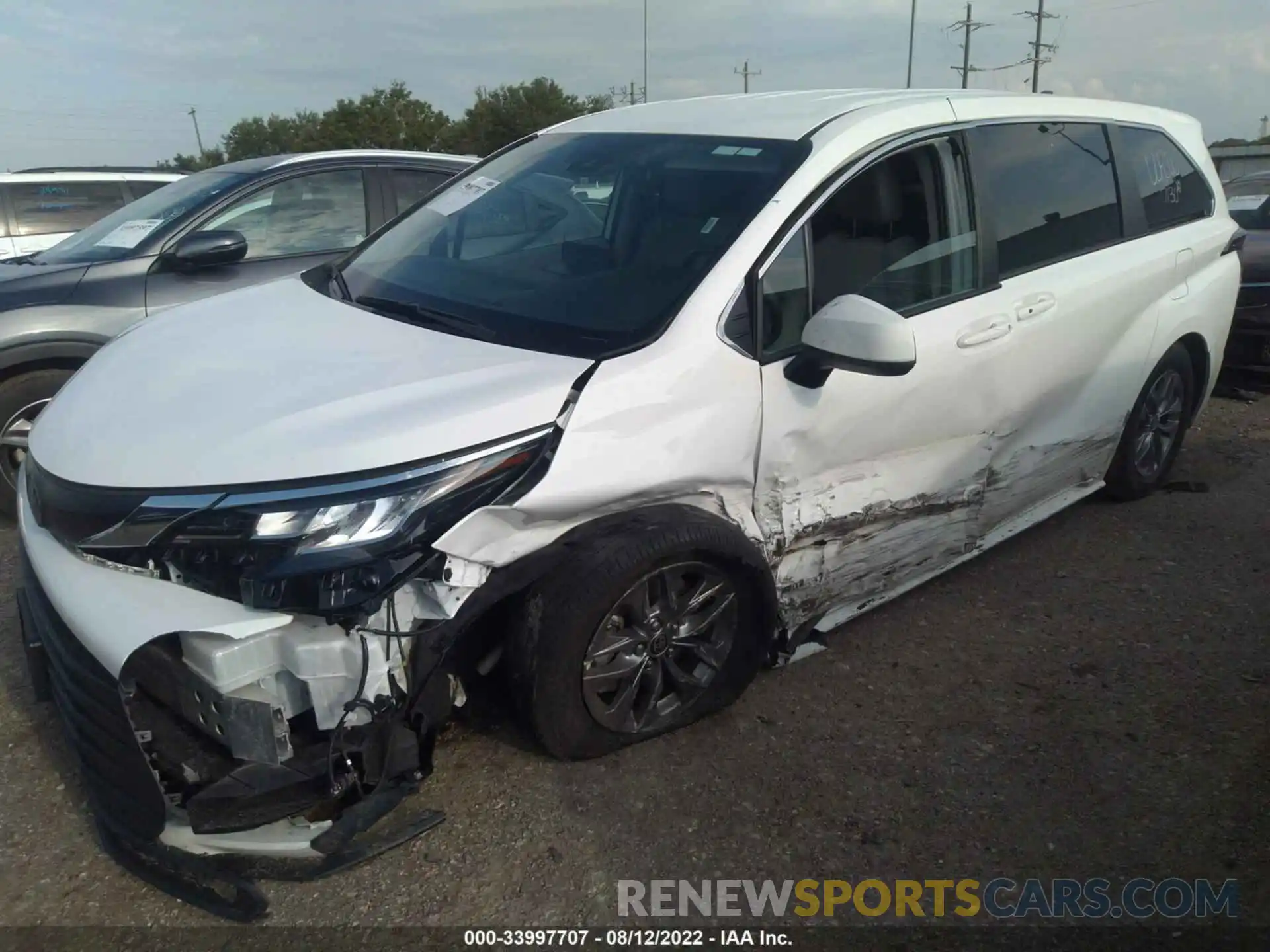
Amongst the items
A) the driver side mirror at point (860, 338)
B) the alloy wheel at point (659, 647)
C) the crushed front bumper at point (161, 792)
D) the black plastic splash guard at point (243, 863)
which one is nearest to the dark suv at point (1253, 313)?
the driver side mirror at point (860, 338)

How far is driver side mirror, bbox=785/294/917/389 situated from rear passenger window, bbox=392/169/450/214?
135 inches

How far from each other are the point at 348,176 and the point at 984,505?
12.3 feet

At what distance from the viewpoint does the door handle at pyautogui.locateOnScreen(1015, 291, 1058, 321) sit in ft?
11.4

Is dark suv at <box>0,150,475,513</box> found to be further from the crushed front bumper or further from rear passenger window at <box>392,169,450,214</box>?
the crushed front bumper

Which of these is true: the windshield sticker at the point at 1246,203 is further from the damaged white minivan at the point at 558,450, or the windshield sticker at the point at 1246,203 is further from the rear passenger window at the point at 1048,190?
the damaged white minivan at the point at 558,450

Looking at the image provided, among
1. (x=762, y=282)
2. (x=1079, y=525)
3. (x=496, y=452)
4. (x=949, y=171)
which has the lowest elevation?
(x=1079, y=525)

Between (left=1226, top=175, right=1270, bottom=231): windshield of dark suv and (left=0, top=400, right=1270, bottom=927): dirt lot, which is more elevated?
(left=1226, top=175, right=1270, bottom=231): windshield of dark suv

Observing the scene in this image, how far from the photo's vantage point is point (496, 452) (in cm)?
232

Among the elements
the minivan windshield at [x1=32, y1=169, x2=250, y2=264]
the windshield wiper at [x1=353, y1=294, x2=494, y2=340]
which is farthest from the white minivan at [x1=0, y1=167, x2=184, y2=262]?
the windshield wiper at [x1=353, y1=294, x2=494, y2=340]

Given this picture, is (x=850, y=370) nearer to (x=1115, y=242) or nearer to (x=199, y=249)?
(x=1115, y=242)

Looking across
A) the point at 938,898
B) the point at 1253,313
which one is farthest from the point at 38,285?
the point at 1253,313

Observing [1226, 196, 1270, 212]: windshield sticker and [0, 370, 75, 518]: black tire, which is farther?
[1226, 196, 1270, 212]: windshield sticker

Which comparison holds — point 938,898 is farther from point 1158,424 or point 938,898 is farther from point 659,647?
point 1158,424

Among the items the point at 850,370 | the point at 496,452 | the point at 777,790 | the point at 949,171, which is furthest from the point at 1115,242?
the point at 496,452
